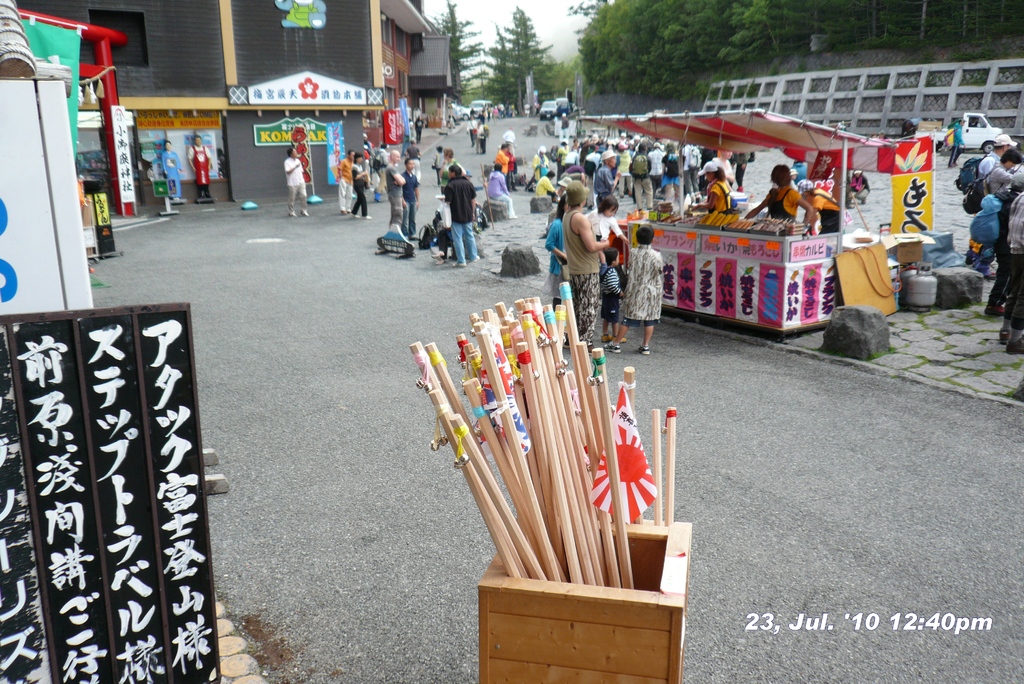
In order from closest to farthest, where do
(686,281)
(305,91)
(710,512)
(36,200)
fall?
1. (36,200)
2. (710,512)
3. (686,281)
4. (305,91)

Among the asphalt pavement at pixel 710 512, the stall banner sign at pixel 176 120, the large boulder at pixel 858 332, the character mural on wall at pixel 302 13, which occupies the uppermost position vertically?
the character mural on wall at pixel 302 13

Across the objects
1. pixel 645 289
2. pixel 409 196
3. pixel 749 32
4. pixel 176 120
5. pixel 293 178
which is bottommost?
pixel 645 289

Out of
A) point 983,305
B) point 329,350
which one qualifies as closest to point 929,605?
point 329,350

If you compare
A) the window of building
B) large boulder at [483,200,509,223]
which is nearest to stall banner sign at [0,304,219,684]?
large boulder at [483,200,509,223]

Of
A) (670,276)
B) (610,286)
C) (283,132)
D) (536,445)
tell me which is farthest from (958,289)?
(283,132)

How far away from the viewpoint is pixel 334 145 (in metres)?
25.7

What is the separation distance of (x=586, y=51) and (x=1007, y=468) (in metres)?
77.8

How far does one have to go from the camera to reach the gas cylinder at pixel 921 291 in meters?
10.1

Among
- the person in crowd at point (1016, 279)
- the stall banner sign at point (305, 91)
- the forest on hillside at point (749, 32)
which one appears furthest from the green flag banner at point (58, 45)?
the forest on hillside at point (749, 32)

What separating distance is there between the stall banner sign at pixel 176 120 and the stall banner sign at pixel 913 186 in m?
19.6

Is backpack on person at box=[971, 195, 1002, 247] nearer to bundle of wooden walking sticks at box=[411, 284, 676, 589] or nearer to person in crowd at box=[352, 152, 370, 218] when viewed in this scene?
bundle of wooden walking sticks at box=[411, 284, 676, 589]

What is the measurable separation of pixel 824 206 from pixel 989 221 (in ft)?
7.21

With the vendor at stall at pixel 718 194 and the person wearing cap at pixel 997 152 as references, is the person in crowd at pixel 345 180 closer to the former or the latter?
the vendor at stall at pixel 718 194

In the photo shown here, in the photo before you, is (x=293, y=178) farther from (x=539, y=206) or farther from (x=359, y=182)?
(x=539, y=206)
